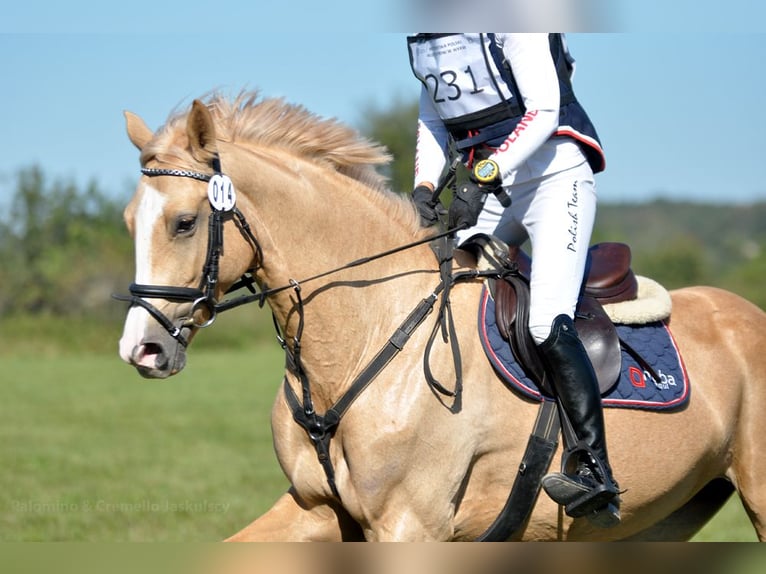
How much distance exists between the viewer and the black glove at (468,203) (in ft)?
13.2

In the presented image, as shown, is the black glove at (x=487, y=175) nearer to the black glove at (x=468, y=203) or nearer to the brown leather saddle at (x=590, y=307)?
the black glove at (x=468, y=203)

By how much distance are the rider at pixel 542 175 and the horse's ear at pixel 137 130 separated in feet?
4.07

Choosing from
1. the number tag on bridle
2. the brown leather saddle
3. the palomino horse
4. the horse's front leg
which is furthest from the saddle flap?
the number tag on bridle

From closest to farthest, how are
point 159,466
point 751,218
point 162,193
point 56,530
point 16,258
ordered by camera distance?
point 162,193
point 56,530
point 159,466
point 16,258
point 751,218

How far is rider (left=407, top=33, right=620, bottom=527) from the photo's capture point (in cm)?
399

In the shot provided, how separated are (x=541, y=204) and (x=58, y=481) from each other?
6.67 meters

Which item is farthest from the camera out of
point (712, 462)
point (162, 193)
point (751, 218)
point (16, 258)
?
point (751, 218)

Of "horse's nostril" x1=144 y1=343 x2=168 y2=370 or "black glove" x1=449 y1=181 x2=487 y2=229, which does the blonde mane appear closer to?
"black glove" x1=449 y1=181 x2=487 y2=229

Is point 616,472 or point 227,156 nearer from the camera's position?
point 227,156

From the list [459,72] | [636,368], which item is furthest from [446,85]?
[636,368]

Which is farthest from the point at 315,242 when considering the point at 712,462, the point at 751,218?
the point at 751,218

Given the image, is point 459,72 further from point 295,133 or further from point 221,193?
point 221,193

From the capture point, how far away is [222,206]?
362cm
